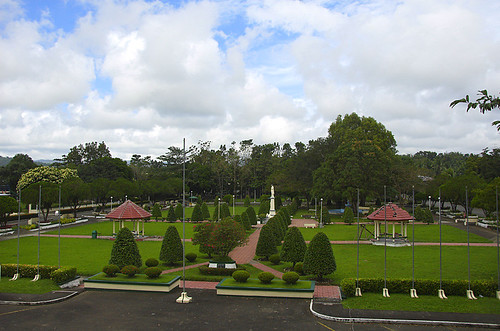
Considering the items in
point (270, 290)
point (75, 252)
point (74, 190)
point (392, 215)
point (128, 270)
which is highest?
point (74, 190)

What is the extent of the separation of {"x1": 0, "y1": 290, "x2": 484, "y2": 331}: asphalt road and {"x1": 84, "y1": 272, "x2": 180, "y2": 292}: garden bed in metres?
0.38

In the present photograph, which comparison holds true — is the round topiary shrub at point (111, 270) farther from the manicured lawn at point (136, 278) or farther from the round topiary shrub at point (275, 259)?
the round topiary shrub at point (275, 259)

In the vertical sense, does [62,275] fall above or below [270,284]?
above

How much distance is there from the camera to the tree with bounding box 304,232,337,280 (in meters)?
17.6

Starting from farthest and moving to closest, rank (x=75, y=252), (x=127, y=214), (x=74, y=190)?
1. (x=74, y=190)
2. (x=127, y=214)
3. (x=75, y=252)

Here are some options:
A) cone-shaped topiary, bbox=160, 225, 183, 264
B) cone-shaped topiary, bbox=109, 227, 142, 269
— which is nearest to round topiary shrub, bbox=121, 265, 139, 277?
cone-shaped topiary, bbox=109, 227, 142, 269

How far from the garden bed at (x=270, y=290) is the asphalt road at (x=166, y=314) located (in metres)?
0.30

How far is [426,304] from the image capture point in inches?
556

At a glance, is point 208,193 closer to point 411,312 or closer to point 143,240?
point 143,240

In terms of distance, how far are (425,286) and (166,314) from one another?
34.4 feet

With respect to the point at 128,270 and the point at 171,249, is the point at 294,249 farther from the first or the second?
the point at 128,270

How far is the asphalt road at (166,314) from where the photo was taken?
12.4m

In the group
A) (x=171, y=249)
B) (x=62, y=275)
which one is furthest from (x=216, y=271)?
(x=62, y=275)

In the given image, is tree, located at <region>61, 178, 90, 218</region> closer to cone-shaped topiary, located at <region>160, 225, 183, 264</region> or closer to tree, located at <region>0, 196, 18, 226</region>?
tree, located at <region>0, 196, 18, 226</region>
